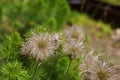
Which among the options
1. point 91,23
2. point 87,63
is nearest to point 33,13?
point 91,23

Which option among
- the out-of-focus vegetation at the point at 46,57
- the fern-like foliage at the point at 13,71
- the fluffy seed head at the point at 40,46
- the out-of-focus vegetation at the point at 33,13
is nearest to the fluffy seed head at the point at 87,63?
the out-of-focus vegetation at the point at 46,57

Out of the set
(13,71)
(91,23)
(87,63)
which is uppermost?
(91,23)

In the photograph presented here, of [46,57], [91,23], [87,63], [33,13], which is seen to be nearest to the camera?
[46,57]

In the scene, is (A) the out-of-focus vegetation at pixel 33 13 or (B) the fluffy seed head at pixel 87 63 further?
(A) the out-of-focus vegetation at pixel 33 13

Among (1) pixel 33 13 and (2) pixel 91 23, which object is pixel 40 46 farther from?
(2) pixel 91 23

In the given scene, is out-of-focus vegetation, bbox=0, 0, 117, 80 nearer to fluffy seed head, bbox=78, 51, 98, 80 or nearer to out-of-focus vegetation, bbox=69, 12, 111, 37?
fluffy seed head, bbox=78, 51, 98, 80

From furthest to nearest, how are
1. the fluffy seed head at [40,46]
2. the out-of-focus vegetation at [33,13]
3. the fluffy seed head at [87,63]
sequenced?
the out-of-focus vegetation at [33,13]
the fluffy seed head at [87,63]
the fluffy seed head at [40,46]

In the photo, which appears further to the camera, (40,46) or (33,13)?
(33,13)

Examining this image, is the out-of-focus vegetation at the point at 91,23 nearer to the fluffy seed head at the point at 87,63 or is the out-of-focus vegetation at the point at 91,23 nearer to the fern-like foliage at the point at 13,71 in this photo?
the fluffy seed head at the point at 87,63
